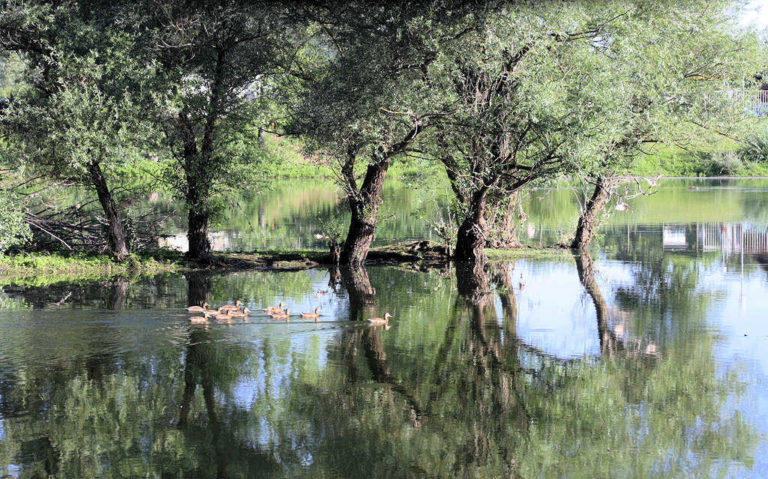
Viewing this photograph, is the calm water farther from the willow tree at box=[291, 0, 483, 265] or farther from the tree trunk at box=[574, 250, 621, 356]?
the willow tree at box=[291, 0, 483, 265]

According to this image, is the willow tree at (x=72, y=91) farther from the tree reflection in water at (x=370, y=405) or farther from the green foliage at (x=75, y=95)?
the tree reflection in water at (x=370, y=405)

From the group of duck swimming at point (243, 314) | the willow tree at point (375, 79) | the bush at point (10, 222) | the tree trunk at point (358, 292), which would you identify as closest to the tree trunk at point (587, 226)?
the tree trunk at point (358, 292)

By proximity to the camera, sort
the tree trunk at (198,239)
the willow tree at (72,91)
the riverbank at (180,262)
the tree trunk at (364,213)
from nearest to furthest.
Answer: the willow tree at (72,91)
the riverbank at (180,262)
the tree trunk at (198,239)
the tree trunk at (364,213)

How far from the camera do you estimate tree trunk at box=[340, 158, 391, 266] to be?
19.1m

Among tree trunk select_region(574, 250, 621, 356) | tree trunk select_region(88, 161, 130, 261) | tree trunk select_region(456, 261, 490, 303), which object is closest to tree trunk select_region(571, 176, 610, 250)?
tree trunk select_region(574, 250, 621, 356)

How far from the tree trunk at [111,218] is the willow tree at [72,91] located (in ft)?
1.69

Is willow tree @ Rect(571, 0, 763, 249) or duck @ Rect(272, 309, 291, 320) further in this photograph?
willow tree @ Rect(571, 0, 763, 249)

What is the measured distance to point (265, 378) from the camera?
10.0 m

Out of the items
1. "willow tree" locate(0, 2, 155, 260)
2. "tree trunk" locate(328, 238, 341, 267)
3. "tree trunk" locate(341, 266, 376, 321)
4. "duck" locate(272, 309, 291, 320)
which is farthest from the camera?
"tree trunk" locate(328, 238, 341, 267)

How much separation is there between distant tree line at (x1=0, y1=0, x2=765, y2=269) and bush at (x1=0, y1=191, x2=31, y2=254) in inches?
28.9

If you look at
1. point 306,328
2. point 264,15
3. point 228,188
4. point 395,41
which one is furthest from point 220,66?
point 306,328

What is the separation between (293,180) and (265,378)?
44004 millimetres

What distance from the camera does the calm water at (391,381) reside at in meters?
7.54

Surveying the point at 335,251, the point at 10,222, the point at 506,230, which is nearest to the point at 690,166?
the point at 506,230
